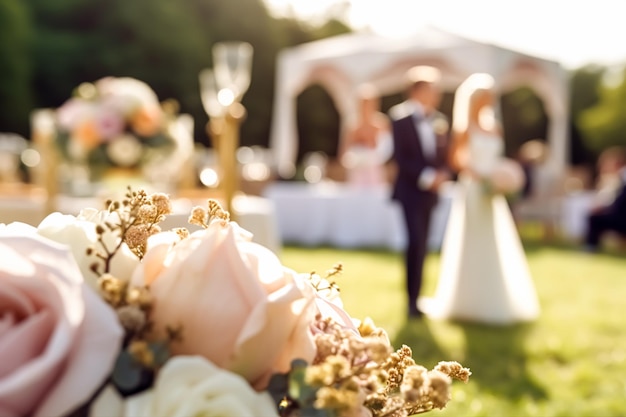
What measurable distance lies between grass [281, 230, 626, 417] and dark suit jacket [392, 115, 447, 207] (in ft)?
2.61

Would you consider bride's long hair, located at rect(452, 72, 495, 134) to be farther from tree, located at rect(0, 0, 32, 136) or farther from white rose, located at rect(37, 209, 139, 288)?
tree, located at rect(0, 0, 32, 136)

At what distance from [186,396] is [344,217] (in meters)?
11.1

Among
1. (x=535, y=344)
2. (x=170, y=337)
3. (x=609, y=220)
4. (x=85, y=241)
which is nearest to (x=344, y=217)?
(x=609, y=220)

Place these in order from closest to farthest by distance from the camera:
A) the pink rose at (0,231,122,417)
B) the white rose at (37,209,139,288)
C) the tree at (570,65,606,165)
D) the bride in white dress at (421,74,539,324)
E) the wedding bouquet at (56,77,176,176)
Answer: the pink rose at (0,231,122,417) < the white rose at (37,209,139,288) < the wedding bouquet at (56,77,176,176) < the bride in white dress at (421,74,539,324) < the tree at (570,65,606,165)

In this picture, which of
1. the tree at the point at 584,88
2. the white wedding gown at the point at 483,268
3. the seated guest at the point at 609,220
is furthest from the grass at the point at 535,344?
the tree at the point at 584,88

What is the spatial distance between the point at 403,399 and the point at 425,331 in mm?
4943

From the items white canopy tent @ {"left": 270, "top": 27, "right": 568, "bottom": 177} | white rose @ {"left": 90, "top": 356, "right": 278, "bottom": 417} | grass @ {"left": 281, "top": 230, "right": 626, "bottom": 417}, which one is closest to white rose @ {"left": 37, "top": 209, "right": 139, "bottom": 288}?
white rose @ {"left": 90, "top": 356, "right": 278, "bottom": 417}

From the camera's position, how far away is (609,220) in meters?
12.4

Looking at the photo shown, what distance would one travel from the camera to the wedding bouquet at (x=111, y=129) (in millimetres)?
5051

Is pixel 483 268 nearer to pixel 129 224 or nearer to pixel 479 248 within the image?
pixel 479 248

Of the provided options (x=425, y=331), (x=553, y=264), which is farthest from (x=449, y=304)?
(x=553, y=264)

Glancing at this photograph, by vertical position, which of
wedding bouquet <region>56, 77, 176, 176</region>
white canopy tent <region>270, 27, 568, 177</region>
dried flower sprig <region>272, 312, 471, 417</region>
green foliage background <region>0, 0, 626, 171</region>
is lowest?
green foliage background <region>0, 0, 626, 171</region>

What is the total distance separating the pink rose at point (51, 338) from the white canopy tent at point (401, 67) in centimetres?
1314

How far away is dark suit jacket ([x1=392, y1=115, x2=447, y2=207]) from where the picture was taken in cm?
572
